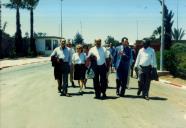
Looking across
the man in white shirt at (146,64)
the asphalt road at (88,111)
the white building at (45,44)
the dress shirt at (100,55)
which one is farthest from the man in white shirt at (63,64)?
the white building at (45,44)

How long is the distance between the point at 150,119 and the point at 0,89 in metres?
9.64

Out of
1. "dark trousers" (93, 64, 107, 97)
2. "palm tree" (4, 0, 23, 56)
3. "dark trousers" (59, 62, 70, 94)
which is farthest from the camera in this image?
"palm tree" (4, 0, 23, 56)

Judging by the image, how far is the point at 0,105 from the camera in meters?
15.0

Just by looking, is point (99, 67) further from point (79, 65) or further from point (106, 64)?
point (79, 65)

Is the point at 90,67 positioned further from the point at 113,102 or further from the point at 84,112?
the point at 84,112

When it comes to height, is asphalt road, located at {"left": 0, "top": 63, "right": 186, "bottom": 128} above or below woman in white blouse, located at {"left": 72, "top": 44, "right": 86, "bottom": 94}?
below

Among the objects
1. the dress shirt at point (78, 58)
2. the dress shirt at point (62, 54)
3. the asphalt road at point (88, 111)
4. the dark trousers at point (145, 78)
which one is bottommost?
the asphalt road at point (88, 111)

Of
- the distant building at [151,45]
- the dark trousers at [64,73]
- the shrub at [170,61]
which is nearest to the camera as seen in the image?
the dark trousers at [64,73]

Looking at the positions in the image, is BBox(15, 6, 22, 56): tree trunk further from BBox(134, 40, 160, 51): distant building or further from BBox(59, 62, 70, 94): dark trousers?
BBox(59, 62, 70, 94): dark trousers

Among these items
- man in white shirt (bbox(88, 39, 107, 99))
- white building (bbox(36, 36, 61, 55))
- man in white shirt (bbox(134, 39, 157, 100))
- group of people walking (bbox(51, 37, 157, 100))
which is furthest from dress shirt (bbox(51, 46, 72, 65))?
white building (bbox(36, 36, 61, 55))

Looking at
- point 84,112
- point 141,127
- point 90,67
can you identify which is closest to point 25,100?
point 90,67

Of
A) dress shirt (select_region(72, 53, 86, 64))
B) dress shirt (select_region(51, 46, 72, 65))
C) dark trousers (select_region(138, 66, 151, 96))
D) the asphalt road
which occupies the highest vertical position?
dress shirt (select_region(51, 46, 72, 65))

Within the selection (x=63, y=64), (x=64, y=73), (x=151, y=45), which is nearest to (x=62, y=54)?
(x=63, y=64)

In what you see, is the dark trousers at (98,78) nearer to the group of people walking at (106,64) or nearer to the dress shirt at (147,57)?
the group of people walking at (106,64)
